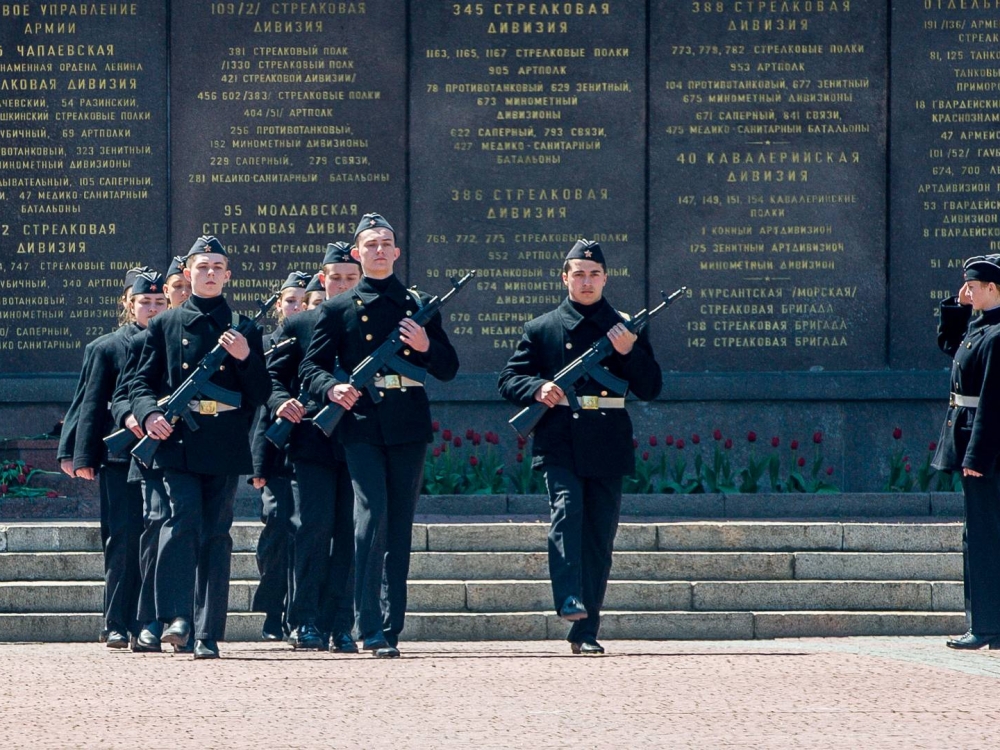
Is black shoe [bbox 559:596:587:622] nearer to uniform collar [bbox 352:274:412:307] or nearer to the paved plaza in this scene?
the paved plaza

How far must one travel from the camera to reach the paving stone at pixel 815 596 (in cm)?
1144

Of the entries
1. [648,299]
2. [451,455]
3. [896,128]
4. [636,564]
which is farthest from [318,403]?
[896,128]

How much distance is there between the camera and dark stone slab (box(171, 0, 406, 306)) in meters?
16.2

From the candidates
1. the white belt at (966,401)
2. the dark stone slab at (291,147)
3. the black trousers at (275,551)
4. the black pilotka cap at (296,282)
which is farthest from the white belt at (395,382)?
the dark stone slab at (291,147)

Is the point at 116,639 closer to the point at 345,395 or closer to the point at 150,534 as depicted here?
the point at 150,534

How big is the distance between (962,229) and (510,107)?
387 cm

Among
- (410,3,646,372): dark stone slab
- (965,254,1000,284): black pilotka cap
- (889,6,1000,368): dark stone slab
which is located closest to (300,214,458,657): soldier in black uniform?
(965,254,1000,284): black pilotka cap

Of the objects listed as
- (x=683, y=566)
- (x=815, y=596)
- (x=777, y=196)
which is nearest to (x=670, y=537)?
(x=683, y=566)

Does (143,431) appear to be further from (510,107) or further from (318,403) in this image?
(510,107)

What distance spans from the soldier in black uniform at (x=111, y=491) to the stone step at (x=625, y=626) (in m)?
0.64

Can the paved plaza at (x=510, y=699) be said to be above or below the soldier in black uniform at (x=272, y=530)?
below

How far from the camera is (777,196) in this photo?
1608 cm

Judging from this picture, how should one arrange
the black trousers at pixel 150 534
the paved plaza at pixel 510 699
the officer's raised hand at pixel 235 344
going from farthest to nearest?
the black trousers at pixel 150 534, the officer's raised hand at pixel 235 344, the paved plaza at pixel 510 699

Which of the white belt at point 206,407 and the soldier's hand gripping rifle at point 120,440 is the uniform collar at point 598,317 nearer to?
the white belt at point 206,407
